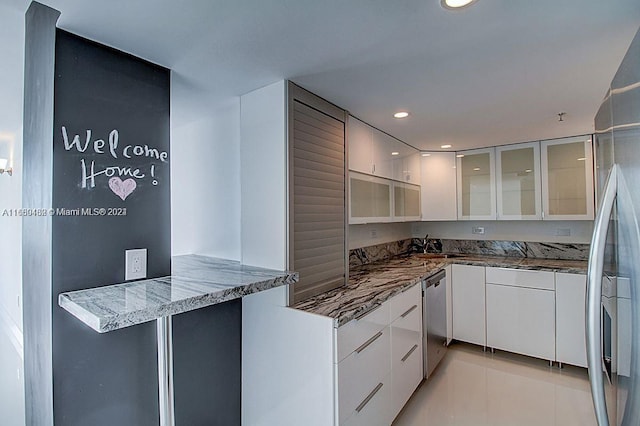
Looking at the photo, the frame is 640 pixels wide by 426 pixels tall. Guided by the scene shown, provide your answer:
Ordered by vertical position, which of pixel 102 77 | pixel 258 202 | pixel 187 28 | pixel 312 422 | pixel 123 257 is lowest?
pixel 312 422

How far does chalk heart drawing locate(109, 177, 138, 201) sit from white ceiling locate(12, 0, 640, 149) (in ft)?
2.00

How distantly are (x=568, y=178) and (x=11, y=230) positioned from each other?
4.20 meters

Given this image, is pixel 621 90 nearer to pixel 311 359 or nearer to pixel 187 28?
pixel 187 28

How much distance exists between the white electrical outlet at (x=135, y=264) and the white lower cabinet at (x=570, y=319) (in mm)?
3332

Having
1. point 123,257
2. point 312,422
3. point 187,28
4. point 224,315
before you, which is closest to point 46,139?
point 123,257

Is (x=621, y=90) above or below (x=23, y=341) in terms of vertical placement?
above

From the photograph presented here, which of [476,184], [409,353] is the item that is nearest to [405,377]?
[409,353]

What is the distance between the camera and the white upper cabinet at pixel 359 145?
244 cm

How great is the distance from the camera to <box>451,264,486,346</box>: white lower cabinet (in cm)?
324

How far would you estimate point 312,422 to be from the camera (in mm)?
1656

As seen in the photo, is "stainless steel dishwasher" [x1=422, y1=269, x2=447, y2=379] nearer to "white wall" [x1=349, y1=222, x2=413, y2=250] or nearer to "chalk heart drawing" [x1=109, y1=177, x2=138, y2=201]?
"white wall" [x1=349, y1=222, x2=413, y2=250]

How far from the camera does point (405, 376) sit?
2287 millimetres

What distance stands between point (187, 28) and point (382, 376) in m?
2.13

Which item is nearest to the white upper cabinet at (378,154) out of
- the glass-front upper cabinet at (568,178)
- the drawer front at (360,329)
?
the drawer front at (360,329)
